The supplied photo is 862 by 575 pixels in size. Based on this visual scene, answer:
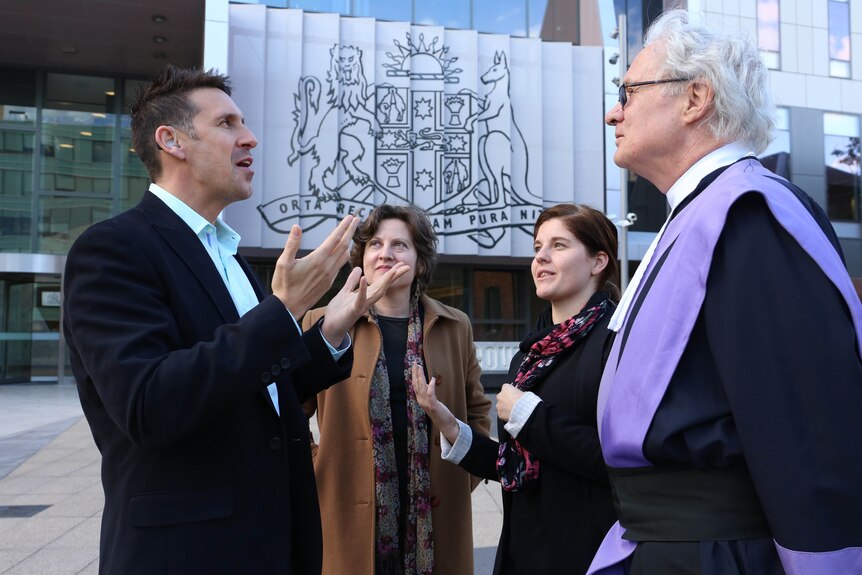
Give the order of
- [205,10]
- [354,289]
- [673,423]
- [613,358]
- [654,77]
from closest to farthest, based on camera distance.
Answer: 1. [673,423]
2. [613,358]
3. [654,77]
4. [354,289]
5. [205,10]

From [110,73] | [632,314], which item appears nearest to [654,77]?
[632,314]

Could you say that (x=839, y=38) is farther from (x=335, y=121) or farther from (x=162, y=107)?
(x=162, y=107)

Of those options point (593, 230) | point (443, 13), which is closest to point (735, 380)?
point (593, 230)

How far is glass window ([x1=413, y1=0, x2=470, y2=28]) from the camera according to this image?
56.1ft

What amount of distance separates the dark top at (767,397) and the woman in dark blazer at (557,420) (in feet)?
2.40

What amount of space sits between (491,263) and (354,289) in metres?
15.5

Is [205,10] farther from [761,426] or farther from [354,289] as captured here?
[761,426]

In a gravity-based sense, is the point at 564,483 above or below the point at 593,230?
below

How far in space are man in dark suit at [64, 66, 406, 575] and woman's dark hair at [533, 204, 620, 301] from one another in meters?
0.96

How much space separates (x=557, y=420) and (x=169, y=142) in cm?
146

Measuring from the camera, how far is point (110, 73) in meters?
17.9

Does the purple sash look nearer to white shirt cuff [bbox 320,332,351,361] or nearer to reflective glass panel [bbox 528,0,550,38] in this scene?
white shirt cuff [bbox 320,332,351,361]

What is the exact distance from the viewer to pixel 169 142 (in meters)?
1.99

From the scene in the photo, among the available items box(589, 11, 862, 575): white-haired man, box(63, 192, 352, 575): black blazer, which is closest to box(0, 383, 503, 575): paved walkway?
box(63, 192, 352, 575): black blazer
